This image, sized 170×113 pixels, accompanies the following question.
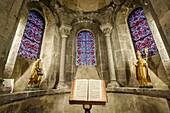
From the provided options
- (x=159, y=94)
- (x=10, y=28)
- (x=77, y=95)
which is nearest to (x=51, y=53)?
(x=10, y=28)

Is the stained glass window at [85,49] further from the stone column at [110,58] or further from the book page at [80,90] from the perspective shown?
the book page at [80,90]

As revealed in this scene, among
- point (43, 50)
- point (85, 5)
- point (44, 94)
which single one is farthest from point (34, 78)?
point (85, 5)

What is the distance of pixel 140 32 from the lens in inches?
175

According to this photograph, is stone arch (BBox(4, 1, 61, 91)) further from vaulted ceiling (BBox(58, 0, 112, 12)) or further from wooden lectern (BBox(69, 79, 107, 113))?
wooden lectern (BBox(69, 79, 107, 113))

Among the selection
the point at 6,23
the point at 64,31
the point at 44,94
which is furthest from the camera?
the point at 64,31

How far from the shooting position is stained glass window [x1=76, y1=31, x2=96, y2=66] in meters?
5.23

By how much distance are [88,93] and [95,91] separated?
4.1 inches

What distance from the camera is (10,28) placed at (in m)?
1.82

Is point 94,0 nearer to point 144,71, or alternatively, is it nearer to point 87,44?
point 87,44

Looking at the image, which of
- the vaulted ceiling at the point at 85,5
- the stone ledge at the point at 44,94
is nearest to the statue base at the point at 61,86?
the stone ledge at the point at 44,94

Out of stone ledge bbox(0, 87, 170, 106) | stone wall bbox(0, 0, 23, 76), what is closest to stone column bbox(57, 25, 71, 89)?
stone ledge bbox(0, 87, 170, 106)

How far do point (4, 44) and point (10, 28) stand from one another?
380 mm

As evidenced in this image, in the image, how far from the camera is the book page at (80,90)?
122 centimetres

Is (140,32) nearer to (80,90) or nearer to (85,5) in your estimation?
(85,5)
